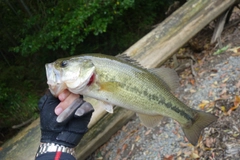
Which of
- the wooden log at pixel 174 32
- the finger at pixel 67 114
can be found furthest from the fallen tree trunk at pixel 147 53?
the finger at pixel 67 114

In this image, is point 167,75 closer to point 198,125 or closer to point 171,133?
point 198,125

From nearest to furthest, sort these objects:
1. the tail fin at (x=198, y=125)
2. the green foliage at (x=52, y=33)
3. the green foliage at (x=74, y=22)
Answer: the tail fin at (x=198, y=125), the green foliage at (x=74, y=22), the green foliage at (x=52, y=33)

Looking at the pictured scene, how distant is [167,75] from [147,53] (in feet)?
8.56

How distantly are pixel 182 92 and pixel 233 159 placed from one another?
225 centimetres

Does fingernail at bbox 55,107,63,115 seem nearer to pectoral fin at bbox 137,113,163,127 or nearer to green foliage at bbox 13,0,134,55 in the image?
pectoral fin at bbox 137,113,163,127

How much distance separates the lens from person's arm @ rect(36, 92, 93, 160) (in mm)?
2541

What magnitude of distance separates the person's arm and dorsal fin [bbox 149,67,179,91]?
0.77m

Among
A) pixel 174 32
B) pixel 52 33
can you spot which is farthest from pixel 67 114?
pixel 52 33

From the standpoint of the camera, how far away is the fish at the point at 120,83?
2.51m

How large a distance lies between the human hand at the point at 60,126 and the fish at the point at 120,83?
0.20m

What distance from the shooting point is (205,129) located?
396 centimetres

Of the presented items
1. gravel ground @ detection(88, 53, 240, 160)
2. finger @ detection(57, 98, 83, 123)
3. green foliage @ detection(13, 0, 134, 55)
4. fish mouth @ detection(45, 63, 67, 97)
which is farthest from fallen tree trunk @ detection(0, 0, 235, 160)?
fish mouth @ detection(45, 63, 67, 97)

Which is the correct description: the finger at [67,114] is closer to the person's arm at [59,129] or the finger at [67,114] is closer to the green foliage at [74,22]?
the person's arm at [59,129]

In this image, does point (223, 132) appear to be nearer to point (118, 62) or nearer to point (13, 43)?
point (118, 62)
